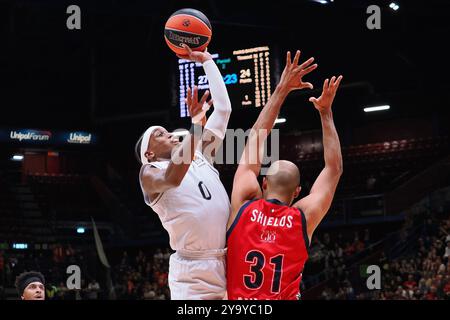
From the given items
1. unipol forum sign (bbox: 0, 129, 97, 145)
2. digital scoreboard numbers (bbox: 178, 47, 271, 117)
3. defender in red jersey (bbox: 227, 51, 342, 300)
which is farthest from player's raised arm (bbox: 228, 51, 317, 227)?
unipol forum sign (bbox: 0, 129, 97, 145)

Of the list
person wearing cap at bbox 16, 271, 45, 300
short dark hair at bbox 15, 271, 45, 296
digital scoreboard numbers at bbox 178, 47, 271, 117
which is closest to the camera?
person wearing cap at bbox 16, 271, 45, 300

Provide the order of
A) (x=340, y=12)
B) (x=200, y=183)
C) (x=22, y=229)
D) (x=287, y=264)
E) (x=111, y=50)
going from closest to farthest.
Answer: (x=287, y=264) < (x=200, y=183) < (x=340, y=12) < (x=22, y=229) < (x=111, y=50)

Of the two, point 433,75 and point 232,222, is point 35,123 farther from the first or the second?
point 232,222

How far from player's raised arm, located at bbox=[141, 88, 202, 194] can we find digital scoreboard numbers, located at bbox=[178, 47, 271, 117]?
336 inches

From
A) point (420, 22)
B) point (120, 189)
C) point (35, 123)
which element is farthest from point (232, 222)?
point (35, 123)

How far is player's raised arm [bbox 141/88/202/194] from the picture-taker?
4.04m

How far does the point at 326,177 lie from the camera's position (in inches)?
171

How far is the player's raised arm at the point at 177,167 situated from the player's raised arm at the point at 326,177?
0.69 m

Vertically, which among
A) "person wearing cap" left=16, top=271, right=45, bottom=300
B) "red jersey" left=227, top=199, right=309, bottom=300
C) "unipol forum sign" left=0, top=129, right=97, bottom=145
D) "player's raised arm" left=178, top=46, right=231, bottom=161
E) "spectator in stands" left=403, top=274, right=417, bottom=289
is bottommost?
"spectator in stands" left=403, top=274, right=417, bottom=289

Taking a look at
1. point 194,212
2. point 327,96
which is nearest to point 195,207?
point 194,212

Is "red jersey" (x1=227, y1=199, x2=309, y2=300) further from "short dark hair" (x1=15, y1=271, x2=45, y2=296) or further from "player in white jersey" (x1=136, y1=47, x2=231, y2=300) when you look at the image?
"short dark hair" (x1=15, y1=271, x2=45, y2=296)

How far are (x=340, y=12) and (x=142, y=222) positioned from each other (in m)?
7.60

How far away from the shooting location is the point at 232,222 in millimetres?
4246

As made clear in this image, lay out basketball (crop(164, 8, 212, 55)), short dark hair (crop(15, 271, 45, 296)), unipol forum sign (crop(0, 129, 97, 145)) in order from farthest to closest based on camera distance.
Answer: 1. unipol forum sign (crop(0, 129, 97, 145))
2. short dark hair (crop(15, 271, 45, 296))
3. basketball (crop(164, 8, 212, 55))
